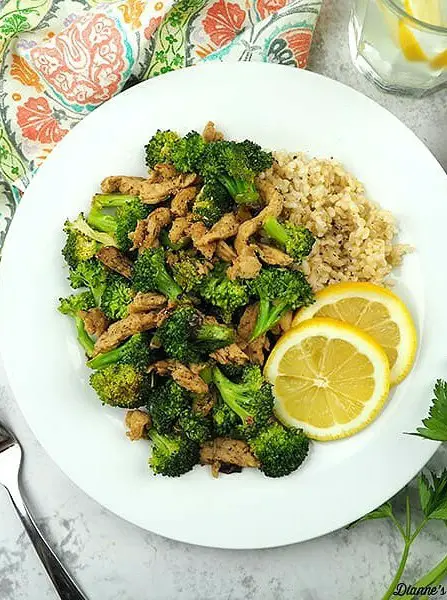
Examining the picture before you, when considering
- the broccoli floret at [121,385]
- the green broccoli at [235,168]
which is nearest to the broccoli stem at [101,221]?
the green broccoli at [235,168]

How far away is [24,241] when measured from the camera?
311 centimetres

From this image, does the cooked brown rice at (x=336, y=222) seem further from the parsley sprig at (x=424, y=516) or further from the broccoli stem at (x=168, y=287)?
the parsley sprig at (x=424, y=516)

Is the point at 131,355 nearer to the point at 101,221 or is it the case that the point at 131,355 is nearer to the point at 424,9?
the point at 101,221

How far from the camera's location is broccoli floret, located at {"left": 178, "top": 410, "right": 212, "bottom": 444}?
9.45ft

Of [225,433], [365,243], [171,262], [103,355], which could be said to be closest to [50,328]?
[103,355]

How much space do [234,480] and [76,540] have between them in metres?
0.67

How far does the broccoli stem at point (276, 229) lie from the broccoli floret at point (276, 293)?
10cm

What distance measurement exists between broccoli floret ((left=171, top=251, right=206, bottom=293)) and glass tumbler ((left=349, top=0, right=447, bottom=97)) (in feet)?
3.46

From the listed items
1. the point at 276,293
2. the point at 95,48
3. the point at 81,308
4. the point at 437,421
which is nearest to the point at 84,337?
the point at 81,308

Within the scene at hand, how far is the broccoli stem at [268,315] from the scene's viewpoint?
2893 millimetres

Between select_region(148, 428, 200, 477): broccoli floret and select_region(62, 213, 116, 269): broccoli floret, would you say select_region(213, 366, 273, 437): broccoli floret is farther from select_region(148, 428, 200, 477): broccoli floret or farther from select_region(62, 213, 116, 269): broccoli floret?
select_region(62, 213, 116, 269): broccoli floret

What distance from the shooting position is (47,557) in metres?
3.16

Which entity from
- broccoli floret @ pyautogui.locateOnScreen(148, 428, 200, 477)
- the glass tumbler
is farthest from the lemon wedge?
broccoli floret @ pyautogui.locateOnScreen(148, 428, 200, 477)

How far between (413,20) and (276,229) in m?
0.82
